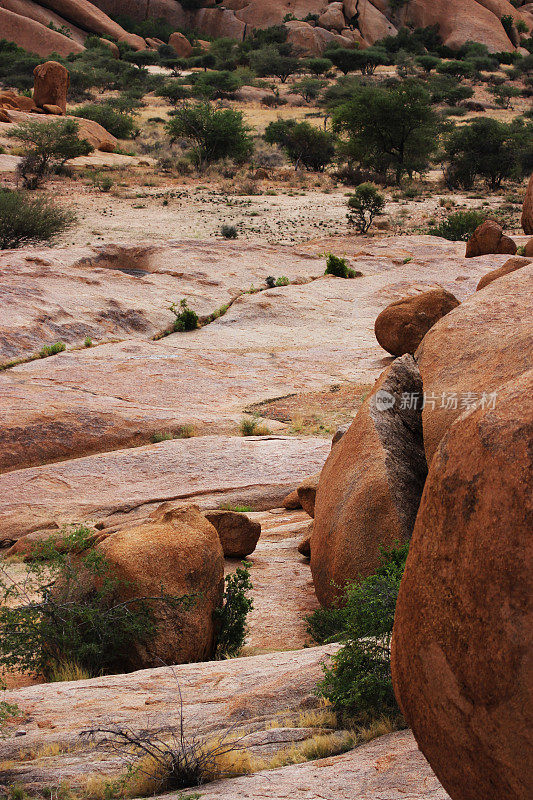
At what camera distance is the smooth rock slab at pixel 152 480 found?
29.1ft

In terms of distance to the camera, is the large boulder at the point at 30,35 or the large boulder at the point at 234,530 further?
the large boulder at the point at 30,35

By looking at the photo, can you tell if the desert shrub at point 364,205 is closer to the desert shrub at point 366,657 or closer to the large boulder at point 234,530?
the large boulder at point 234,530

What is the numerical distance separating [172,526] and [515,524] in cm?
422

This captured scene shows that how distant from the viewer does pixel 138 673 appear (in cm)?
495

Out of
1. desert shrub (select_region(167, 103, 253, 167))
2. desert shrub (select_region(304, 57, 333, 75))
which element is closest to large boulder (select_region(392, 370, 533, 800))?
desert shrub (select_region(167, 103, 253, 167))

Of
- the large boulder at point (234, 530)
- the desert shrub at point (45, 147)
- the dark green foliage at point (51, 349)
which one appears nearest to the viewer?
the large boulder at point (234, 530)

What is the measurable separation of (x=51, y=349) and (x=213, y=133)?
25363 mm

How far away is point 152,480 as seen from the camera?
31.6ft

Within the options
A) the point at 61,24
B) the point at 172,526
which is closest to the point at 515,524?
the point at 172,526

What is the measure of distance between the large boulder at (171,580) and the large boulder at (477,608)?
3.30 meters

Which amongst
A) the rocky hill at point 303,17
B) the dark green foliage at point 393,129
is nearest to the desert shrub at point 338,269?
the dark green foliage at point 393,129

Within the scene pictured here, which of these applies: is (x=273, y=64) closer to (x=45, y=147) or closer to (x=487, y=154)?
(x=487, y=154)

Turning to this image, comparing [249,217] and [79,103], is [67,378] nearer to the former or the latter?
[249,217]

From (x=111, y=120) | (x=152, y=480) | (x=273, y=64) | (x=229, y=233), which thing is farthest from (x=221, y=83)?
(x=152, y=480)
